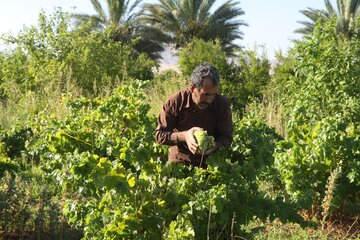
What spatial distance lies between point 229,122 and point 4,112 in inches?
334

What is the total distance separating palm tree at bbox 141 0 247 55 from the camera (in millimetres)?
27719

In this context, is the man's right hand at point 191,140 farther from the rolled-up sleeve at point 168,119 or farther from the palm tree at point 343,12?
the palm tree at point 343,12

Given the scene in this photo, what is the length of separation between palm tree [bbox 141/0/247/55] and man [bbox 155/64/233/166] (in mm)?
23545

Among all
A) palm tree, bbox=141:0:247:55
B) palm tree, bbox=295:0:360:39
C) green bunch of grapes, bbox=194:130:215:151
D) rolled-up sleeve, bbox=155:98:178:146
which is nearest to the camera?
green bunch of grapes, bbox=194:130:215:151

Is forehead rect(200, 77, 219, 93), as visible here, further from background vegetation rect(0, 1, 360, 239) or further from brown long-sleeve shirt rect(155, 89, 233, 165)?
background vegetation rect(0, 1, 360, 239)

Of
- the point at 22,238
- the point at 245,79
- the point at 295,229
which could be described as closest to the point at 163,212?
the point at 22,238

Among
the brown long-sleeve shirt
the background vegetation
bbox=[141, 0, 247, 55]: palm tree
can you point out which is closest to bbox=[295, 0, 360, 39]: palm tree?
bbox=[141, 0, 247, 55]: palm tree

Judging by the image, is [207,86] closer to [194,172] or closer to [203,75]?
[203,75]

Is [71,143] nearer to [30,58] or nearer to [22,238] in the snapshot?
[22,238]

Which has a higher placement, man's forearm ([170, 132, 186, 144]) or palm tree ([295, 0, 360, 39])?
palm tree ([295, 0, 360, 39])

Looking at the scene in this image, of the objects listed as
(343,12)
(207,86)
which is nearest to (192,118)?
(207,86)

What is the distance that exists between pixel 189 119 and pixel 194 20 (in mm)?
24845

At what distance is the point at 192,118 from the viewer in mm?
3721

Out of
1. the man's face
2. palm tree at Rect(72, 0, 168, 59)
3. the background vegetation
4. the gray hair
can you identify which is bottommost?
the background vegetation
